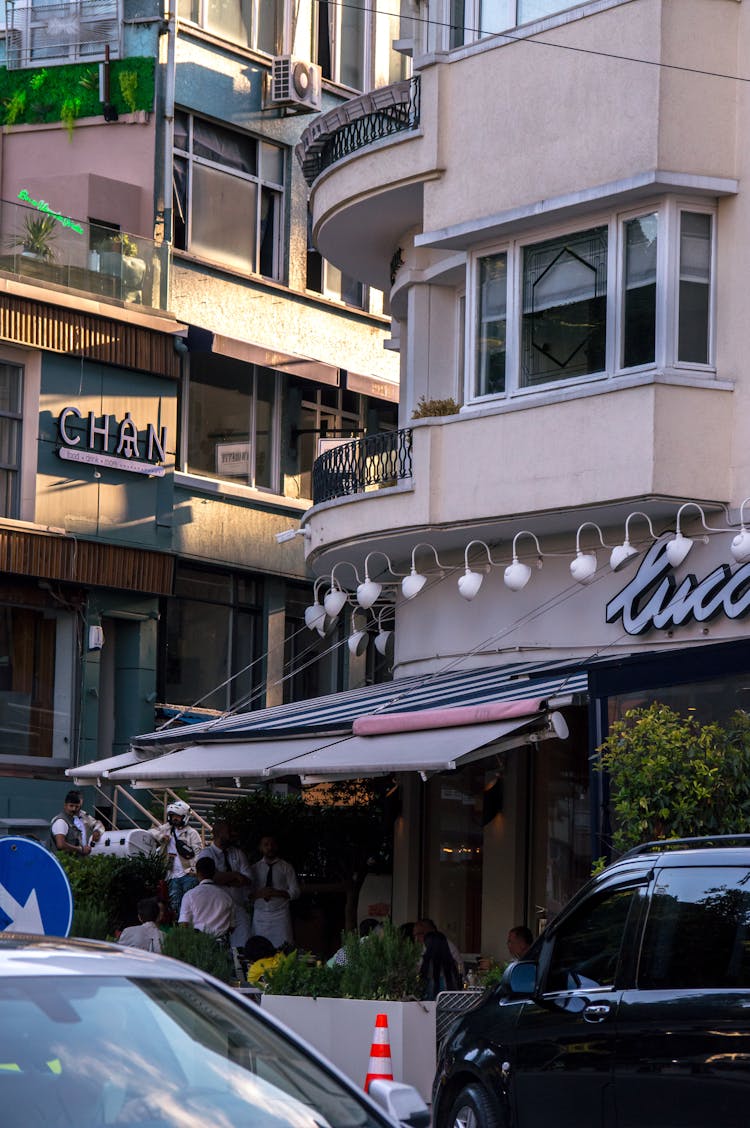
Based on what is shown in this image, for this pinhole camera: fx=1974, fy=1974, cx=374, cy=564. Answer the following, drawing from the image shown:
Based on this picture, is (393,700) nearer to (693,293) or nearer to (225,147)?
(693,293)

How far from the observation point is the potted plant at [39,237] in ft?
97.2

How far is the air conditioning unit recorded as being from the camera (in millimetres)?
33562

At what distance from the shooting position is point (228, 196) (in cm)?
3334

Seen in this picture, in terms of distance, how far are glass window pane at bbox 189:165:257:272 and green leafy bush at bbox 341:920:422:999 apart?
1985 centimetres

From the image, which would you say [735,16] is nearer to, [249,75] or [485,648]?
[485,648]

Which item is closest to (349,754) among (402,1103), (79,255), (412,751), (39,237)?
(412,751)

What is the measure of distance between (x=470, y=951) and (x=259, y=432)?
15.2m

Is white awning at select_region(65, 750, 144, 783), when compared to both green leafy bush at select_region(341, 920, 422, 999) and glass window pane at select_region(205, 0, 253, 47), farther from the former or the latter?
glass window pane at select_region(205, 0, 253, 47)

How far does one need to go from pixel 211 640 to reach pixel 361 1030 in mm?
18837

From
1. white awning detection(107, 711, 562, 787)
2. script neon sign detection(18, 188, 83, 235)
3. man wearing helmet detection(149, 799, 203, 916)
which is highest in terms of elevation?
script neon sign detection(18, 188, 83, 235)

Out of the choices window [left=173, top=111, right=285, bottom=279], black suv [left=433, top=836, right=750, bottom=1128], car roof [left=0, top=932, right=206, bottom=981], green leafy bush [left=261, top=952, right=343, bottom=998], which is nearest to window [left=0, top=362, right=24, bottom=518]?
window [left=173, top=111, right=285, bottom=279]

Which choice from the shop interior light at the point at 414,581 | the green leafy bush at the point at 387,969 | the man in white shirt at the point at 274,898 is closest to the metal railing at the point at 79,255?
the shop interior light at the point at 414,581

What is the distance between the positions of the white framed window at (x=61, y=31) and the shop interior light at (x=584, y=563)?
17386 millimetres

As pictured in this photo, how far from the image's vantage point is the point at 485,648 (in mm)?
19562
